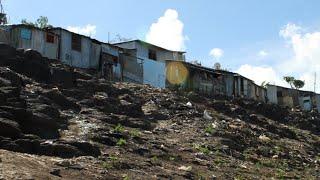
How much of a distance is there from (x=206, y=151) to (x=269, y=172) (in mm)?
2860

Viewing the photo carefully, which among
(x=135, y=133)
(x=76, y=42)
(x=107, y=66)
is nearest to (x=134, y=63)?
(x=107, y=66)

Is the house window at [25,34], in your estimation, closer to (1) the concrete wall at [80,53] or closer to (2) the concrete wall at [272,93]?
(1) the concrete wall at [80,53]

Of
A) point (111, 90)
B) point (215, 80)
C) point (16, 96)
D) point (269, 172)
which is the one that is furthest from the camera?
point (215, 80)

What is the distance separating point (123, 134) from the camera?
24.1 metres

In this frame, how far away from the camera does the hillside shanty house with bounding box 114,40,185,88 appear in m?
45.2

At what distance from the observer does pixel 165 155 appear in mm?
22828

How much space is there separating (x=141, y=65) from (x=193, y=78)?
708 centimetres

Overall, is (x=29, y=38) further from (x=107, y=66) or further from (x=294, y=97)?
(x=294, y=97)

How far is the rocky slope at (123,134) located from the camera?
17078 millimetres

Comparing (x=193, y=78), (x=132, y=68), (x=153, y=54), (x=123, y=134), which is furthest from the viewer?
(x=153, y=54)

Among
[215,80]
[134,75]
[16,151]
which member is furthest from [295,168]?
[215,80]

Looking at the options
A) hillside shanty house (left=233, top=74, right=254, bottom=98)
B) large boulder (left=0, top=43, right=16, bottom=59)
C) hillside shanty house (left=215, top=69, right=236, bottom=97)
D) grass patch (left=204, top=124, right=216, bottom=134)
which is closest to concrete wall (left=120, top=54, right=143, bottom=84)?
hillside shanty house (left=215, top=69, right=236, bottom=97)

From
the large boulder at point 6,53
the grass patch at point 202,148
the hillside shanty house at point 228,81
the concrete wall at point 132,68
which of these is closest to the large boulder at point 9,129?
the grass patch at point 202,148

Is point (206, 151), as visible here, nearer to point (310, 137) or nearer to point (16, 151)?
point (16, 151)
